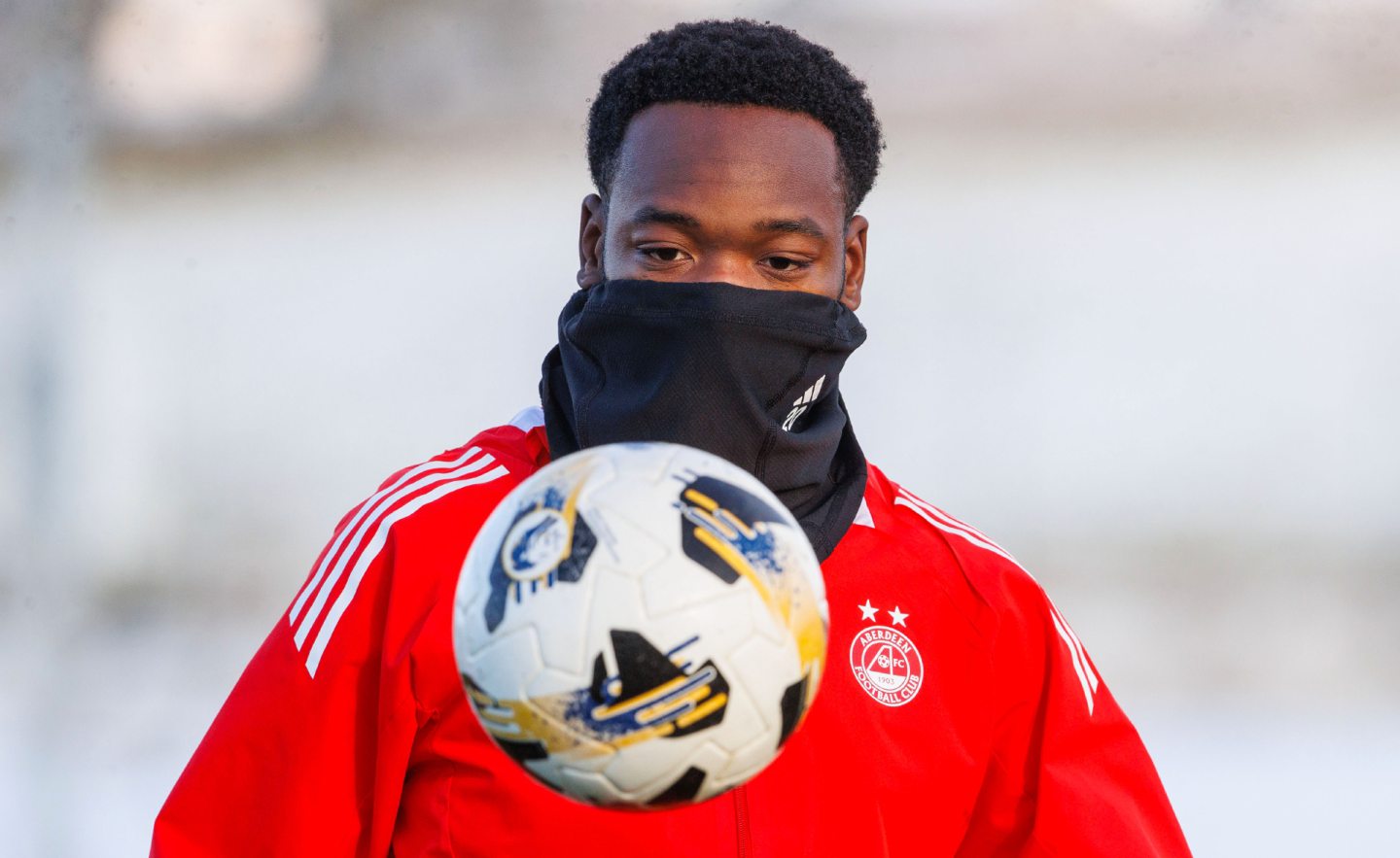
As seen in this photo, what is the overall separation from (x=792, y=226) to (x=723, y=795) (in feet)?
1.69

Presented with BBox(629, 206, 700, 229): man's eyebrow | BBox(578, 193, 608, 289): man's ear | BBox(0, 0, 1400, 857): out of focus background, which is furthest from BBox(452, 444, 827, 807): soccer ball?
BBox(0, 0, 1400, 857): out of focus background

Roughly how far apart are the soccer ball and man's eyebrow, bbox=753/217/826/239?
1.34ft

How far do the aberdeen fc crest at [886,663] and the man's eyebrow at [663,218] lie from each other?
0.40m

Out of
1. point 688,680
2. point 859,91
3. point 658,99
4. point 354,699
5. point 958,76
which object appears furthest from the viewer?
point 958,76

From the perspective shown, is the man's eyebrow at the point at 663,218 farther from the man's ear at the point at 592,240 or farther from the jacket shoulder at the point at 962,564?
the jacket shoulder at the point at 962,564

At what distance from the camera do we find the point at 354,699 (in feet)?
3.87

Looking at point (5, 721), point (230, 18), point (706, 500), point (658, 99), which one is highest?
point (230, 18)

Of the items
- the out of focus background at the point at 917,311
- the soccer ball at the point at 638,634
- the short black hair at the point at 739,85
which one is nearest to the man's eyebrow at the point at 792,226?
the short black hair at the point at 739,85

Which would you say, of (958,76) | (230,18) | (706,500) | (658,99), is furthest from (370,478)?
(706,500)

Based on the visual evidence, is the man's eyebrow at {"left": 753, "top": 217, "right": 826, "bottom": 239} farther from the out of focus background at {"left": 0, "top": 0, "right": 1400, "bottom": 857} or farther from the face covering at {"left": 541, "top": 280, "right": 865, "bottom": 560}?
the out of focus background at {"left": 0, "top": 0, "right": 1400, "bottom": 857}

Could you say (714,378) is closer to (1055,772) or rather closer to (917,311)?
(1055,772)

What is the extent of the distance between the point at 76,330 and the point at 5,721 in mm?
812

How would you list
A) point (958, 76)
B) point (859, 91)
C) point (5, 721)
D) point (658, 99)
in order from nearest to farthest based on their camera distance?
point (658, 99) → point (859, 91) → point (5, 721) → point (958, 76)

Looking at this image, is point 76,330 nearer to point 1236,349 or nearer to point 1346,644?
point 1236,349
